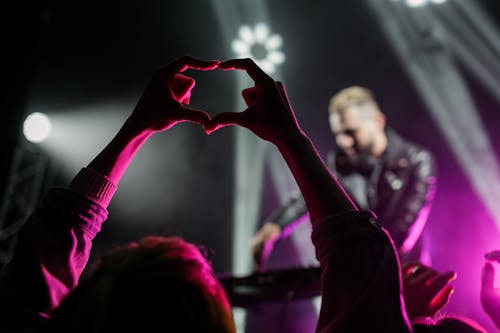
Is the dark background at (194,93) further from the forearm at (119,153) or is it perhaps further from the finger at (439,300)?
the forearm at (119,153)

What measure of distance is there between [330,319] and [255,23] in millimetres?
4778

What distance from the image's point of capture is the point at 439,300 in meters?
0.76

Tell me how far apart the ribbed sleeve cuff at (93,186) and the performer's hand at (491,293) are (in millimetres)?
706

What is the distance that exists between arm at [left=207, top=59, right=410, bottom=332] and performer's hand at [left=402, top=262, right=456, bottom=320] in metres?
0.23

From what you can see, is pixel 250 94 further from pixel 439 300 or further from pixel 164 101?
pixel 439 300

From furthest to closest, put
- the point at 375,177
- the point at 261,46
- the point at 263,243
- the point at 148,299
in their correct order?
the point at 261,46 → the point at 375,177 → the point at 263,243 → the point at 148,299

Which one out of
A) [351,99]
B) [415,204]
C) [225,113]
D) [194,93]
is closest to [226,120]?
[225,113]

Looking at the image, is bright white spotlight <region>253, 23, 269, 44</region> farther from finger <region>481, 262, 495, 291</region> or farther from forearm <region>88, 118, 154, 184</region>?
finger <region>481, 262, 495, 291</region>

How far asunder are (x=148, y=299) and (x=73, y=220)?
0.30m

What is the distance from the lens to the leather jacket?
9.33ft

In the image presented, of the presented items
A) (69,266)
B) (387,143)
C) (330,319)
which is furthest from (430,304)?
(387,143)

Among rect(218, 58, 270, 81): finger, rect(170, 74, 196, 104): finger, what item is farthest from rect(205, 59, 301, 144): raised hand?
rect(170, 74, 196, 104): finger

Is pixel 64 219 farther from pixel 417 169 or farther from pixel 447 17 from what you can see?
pixel 447 17

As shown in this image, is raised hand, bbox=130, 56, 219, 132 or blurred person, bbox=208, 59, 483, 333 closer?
blurred person, bbox=208, 59, 483, 333
